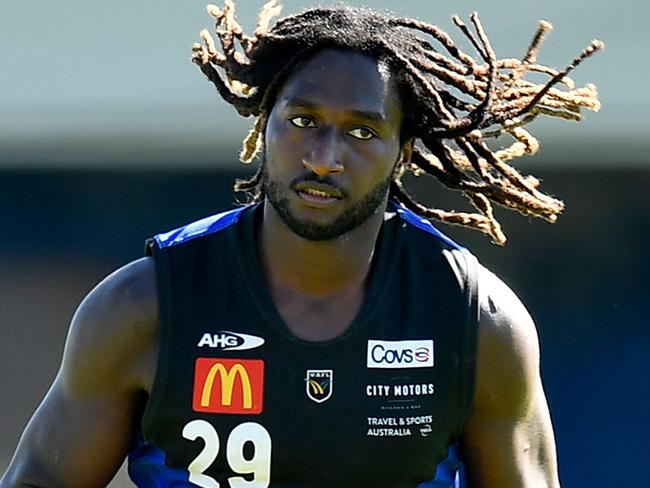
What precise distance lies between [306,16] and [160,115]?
108 inches

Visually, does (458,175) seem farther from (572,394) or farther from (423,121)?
(572,394)

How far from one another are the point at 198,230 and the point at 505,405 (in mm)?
770

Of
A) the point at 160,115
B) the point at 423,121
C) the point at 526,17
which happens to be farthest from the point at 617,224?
the point at 423,121

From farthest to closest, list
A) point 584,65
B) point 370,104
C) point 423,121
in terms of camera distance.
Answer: point 584,65, point 423,121, point 370,104

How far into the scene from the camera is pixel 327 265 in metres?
→ 3.62

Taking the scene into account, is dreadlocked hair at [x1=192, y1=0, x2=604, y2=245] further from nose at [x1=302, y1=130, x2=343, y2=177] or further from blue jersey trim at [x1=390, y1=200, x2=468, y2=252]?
nose at [x1=302, y1=130, x2=343, y2=177]

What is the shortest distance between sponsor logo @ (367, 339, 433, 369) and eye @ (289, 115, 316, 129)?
482mm

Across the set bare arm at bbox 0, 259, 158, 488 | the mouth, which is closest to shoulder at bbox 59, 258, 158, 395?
bare arm at bbox 0, 259, 158, 488

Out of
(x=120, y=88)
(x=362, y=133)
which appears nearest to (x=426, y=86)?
(x=362, y=133)

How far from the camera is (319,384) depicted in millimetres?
A: 3529

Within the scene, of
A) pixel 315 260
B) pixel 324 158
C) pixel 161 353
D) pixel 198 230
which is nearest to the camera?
pixel 324 158

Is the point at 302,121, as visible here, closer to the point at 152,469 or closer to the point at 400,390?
the point at 400,390

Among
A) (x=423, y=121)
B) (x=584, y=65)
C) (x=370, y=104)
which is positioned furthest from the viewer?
(x=584, y=65)

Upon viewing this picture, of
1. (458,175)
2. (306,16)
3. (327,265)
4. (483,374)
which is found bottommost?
(483,374)
